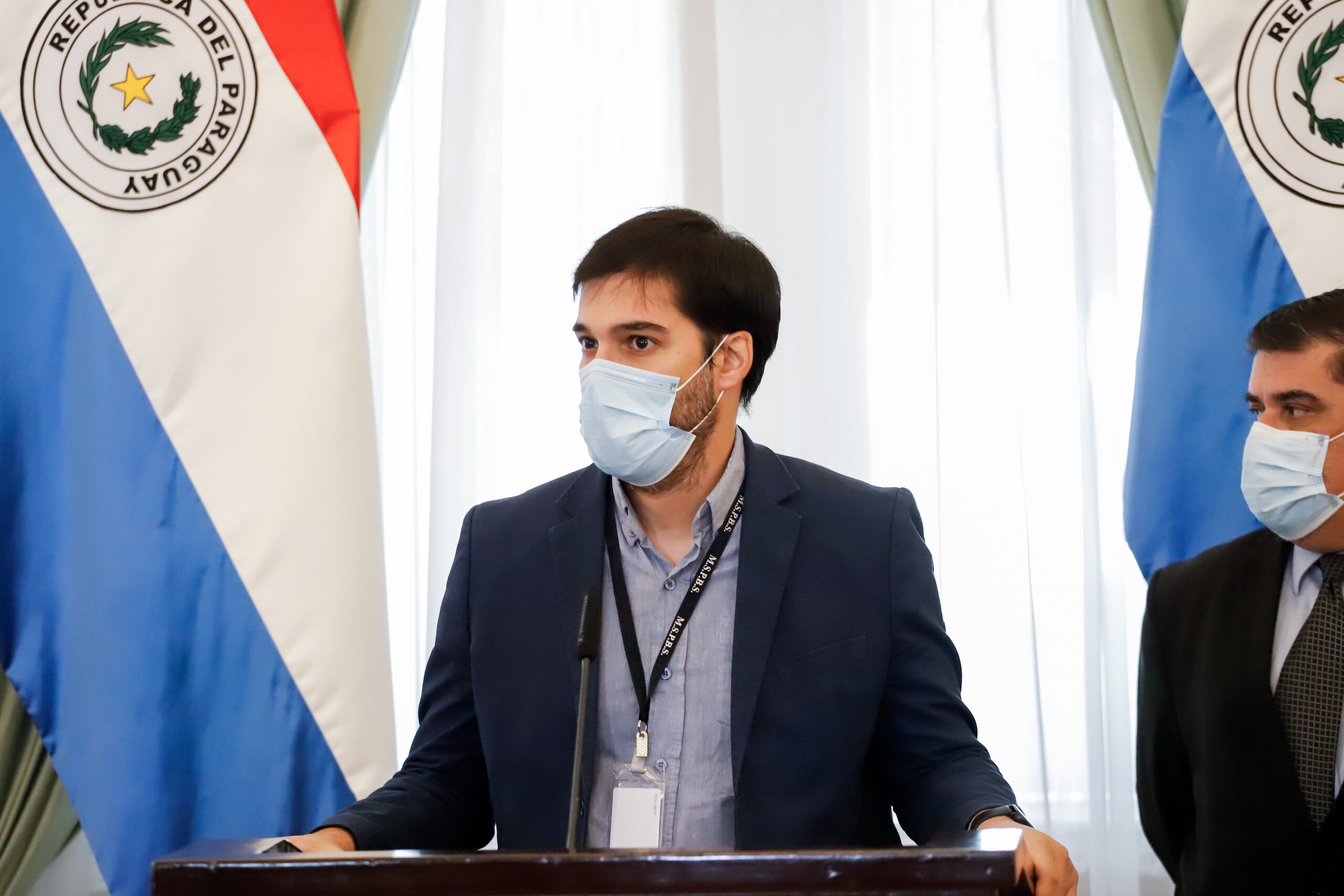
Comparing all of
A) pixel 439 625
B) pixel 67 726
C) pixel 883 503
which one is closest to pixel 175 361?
pixel 67 726

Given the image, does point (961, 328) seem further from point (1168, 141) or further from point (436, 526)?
point (436, 526)

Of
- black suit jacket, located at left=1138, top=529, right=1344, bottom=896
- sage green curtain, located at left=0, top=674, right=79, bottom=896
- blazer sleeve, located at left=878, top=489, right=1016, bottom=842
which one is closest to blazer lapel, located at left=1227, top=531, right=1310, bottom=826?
black suit jacket, located at left=1138, top=529, right=1344, bottom=896

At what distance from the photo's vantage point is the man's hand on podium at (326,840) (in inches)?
56.7

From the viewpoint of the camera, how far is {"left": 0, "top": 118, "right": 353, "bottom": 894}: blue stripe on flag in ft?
9.07

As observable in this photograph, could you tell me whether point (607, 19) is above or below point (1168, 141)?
above

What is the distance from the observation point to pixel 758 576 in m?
1.93

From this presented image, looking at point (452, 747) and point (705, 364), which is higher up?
point (705, 364)

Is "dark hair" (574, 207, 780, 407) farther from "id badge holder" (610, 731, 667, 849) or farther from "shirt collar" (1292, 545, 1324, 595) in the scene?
"shirt collar" (1292, 545, 1324, 595)

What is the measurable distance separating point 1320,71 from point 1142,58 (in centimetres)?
46

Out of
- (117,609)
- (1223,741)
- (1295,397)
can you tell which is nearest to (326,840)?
(117,609)

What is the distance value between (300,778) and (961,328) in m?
2.05

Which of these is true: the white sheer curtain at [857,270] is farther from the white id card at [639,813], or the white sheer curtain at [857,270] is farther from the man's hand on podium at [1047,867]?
A: the man's hand on podium at [1047,867]

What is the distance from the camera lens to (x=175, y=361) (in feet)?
9.27

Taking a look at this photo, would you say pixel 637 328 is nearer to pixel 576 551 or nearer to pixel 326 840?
pixel 576 551
